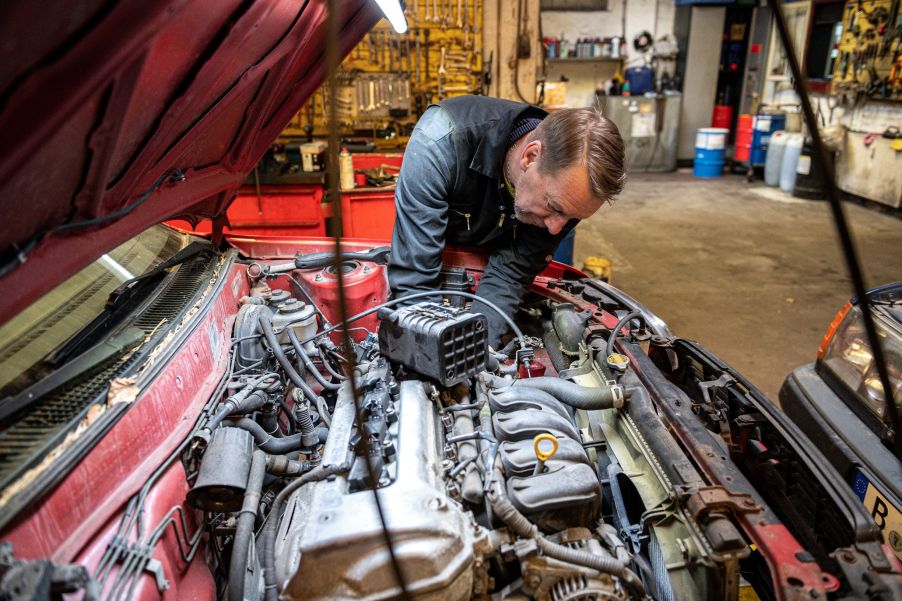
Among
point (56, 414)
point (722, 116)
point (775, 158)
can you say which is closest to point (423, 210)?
point (56, 414)

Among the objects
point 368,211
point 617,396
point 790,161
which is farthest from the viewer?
point 790,161

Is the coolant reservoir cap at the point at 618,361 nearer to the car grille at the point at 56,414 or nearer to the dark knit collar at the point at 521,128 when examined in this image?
the dark knit collar at the point at 521,128

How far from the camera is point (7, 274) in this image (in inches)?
34.2

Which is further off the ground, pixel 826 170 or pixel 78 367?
pixel 826 170

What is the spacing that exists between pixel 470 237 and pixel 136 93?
5.17ft

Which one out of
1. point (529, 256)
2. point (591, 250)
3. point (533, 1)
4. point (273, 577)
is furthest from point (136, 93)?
point (533, 1)

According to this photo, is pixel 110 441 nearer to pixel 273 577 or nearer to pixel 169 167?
pixel 273 577

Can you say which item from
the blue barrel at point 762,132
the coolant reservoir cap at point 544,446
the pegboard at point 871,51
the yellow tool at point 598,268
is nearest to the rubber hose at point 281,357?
the coolant reservoir cap at point 544,446

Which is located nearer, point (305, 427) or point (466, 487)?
point (466, 487)

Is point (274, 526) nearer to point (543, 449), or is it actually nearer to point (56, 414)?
point (56, 414)

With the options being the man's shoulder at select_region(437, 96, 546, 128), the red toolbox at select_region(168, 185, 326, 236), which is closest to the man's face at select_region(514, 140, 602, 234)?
the man's shoulder at select_region(437, 96, 546, 128)

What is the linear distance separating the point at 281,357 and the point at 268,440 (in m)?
0.26

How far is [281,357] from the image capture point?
1.56 meters

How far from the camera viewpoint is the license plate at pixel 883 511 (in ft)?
4.91
